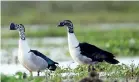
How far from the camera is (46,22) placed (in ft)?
16.9

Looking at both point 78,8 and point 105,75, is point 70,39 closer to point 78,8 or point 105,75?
point 105,75

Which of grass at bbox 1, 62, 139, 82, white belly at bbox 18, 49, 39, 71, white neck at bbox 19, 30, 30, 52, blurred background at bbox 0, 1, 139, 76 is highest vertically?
blurred background at bbox 0, 1, 139, 76

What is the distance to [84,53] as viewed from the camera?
3.29 meters

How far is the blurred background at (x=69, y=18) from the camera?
4.80 metres

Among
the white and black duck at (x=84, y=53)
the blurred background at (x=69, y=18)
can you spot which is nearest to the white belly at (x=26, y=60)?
the white and black duck at (x=84, y=53)

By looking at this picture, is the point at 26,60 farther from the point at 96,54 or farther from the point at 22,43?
the point at 96,54

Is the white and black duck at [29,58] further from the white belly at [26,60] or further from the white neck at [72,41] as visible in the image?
the white neck at [72,41]

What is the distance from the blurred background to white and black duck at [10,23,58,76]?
1287 mm

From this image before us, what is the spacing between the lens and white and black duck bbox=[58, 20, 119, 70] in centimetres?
327

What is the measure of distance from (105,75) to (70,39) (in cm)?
26

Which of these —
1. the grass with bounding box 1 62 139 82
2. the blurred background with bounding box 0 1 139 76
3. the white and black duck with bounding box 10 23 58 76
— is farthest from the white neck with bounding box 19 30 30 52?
the blurred background with bounding box 0 1 139 76

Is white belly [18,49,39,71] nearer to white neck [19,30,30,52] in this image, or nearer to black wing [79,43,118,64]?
white neck [19,30,30,52]

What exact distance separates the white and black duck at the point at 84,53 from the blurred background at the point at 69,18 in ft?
4.33

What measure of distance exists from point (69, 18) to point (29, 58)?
5.78 feet
